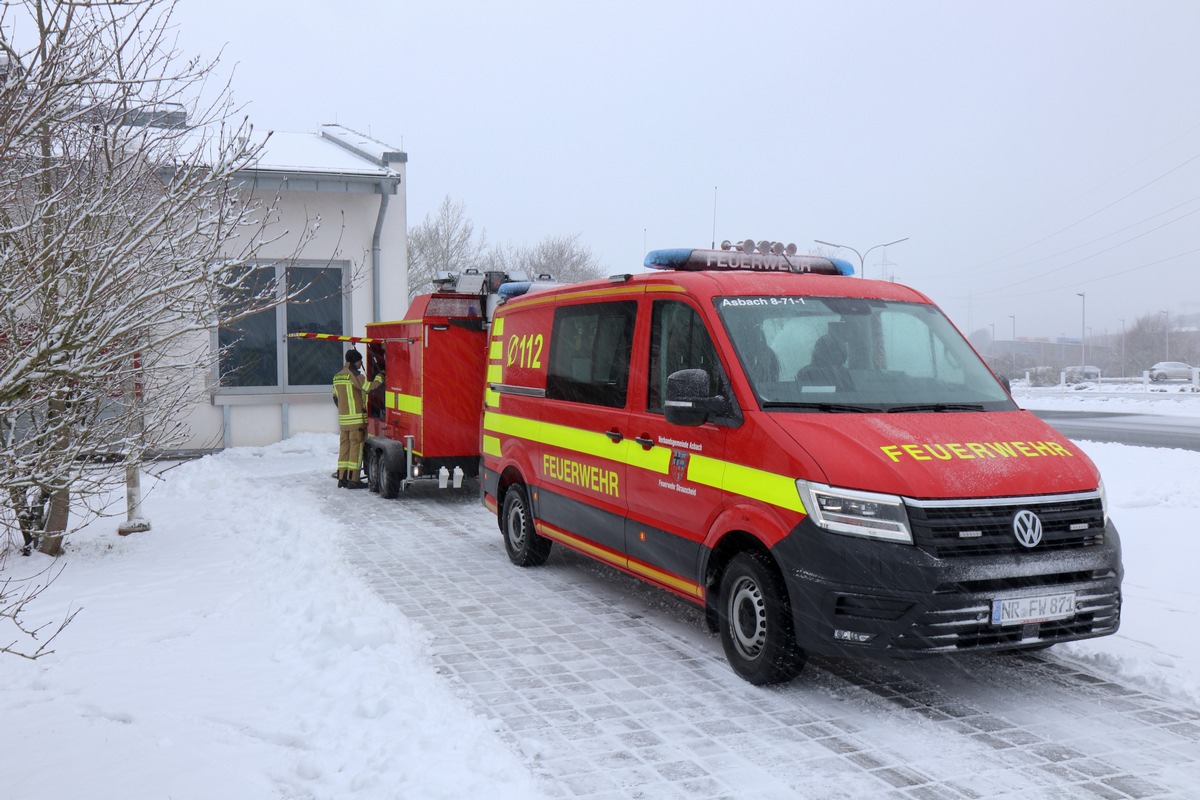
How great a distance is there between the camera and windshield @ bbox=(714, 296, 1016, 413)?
550 cm

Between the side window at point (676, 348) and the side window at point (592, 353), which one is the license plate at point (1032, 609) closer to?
the side window at point (676, 348)

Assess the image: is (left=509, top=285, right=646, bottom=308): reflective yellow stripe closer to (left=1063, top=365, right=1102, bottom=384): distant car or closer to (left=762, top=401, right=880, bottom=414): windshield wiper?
(left=762, top=401, right=880, bottom=414): windshield wiper

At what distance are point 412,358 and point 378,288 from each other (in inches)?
238

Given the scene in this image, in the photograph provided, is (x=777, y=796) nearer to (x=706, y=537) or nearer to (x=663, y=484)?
(x=706, y=537)

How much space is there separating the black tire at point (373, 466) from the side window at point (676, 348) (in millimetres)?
7048

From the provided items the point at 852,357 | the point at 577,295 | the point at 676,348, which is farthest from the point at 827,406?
the point at 577,295

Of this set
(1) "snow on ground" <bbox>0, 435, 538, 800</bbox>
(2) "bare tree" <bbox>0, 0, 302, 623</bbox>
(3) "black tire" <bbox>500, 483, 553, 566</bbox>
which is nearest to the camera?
(2) "bare tree" <bbox>0, 0, 302, 623</bbox>

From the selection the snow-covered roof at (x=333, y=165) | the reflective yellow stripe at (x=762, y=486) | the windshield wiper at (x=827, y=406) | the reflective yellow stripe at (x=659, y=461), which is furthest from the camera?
the snow-covered roof at (x=333, y=165)

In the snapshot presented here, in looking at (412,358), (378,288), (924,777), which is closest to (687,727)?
(924,777)

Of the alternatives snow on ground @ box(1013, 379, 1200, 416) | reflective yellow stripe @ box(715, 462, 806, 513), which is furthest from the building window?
snow on ground @ box(1013, 379, 1200, 416)

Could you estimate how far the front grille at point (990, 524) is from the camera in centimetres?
462

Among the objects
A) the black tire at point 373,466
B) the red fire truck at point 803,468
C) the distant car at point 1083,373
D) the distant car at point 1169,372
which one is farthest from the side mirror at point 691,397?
the distant car at point 1083,373

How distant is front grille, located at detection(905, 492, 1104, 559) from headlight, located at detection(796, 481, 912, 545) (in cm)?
6

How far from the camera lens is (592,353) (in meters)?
7.22
